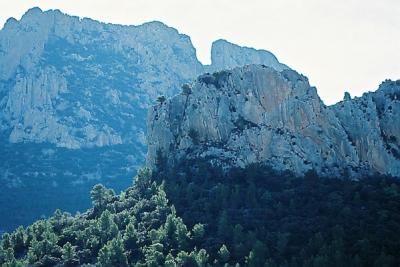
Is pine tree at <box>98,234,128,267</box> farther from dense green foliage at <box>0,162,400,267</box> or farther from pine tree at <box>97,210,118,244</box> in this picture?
pine tree at <box>97,210,118,244</box>

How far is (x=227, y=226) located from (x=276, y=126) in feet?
118

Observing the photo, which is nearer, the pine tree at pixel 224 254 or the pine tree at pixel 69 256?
the pine tree at pixel 224 254

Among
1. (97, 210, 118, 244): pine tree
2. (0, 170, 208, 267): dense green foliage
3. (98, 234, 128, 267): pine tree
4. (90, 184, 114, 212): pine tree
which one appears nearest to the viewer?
(98, 234, 128, 267): pine tree

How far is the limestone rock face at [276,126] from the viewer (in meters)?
127

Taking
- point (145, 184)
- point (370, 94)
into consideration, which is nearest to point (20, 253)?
point (145, 184)

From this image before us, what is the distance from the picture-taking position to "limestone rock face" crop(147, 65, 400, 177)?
4993 inches

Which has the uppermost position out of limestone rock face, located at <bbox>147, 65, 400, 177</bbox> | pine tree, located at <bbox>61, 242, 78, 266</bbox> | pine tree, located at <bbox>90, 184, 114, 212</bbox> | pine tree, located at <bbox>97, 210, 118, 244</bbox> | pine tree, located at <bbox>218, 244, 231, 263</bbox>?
limestone rock face, located at <bbox>147, 65, 400, 177</bbox>

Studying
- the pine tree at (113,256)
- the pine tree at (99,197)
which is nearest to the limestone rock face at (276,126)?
the pine tree at (99,197)

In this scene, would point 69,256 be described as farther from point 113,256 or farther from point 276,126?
point 276,126

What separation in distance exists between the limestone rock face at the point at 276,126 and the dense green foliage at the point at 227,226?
538 centimetres

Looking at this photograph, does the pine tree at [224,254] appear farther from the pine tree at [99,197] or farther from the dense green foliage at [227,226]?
the pine tree at [99,197]

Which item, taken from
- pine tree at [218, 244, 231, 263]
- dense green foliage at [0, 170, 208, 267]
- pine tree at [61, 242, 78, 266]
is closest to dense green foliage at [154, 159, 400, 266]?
pine tree at [218, 244, 231, 263]

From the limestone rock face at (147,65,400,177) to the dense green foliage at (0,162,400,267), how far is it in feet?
17.7

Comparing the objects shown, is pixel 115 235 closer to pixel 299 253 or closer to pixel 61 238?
pixel 61 238
